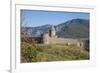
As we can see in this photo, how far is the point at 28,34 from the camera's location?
259cm

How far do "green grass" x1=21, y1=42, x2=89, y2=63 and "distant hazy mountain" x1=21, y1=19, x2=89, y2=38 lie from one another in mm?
153

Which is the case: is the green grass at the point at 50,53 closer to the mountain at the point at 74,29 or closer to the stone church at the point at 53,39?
the stone church at the point at 53,39

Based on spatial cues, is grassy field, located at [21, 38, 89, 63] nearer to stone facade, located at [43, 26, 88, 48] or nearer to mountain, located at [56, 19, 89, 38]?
stone facade, located at [43, 26, 88, 48]

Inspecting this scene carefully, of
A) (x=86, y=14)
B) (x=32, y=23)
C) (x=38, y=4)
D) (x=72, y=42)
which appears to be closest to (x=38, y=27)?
(x=32, y=23)

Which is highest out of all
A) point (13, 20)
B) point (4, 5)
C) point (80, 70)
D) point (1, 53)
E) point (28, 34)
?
point (4, 5)

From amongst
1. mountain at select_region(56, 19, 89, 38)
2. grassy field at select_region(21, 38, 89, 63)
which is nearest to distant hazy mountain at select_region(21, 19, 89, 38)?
mountain at select_region(56, 19, 89, 38)

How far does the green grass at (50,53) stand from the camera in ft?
8.48

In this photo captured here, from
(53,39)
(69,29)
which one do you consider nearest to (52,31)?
(53,39)

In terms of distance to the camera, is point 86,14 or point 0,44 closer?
point 0,44

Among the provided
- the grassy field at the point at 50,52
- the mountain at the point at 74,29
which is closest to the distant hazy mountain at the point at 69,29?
the mountain at the point at 74,29

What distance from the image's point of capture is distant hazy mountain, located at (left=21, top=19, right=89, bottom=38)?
263 centimetres

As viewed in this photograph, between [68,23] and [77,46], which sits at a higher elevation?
[68,23]

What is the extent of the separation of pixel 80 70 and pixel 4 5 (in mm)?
1318
